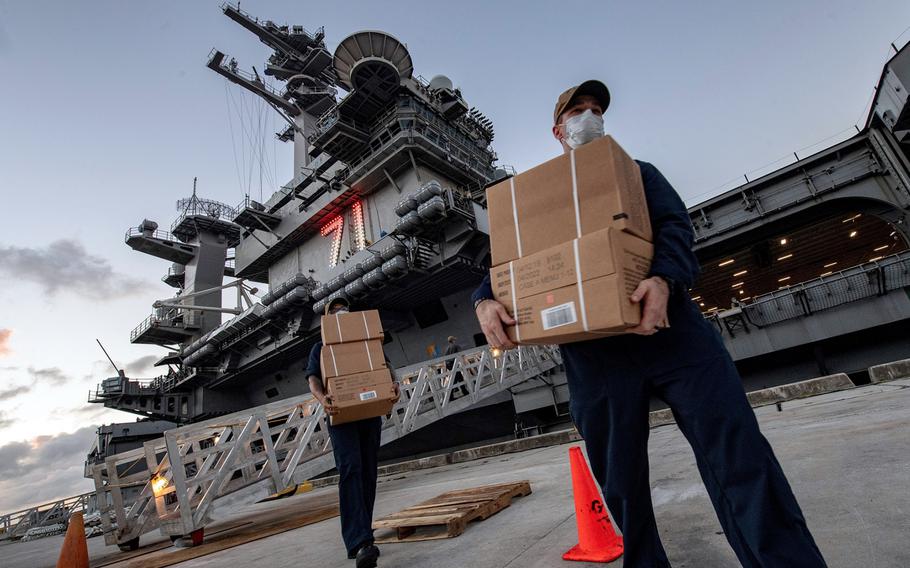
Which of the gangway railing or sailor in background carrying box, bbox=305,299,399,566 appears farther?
the gangway railing

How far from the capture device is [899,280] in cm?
1006

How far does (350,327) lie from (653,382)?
10.3 feet

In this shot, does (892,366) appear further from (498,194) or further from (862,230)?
(862,230)

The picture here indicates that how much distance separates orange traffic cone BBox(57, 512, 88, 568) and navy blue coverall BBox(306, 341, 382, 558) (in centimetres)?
326

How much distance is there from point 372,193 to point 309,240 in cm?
571

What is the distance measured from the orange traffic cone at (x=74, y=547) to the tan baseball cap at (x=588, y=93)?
19.6 feet

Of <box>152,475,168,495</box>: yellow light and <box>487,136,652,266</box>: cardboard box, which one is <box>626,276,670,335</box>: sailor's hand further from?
<box>152,475,168,495</box>: yellow light

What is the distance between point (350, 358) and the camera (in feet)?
13.2

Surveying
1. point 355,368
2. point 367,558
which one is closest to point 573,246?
point 367,558

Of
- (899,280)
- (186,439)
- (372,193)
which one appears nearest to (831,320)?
(899,280)

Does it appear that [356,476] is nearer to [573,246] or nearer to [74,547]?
[573,246]

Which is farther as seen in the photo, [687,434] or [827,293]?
[827,293]

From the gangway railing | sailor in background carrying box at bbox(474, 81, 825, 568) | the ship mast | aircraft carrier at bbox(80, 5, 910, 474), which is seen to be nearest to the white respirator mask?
sailor in background carrying box at bbox(474, 81, 825, 568)

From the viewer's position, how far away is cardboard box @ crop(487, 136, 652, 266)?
1562 mm
